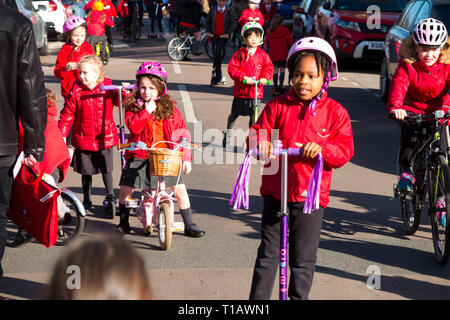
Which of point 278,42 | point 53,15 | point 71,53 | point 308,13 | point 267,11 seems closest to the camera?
point 71,53

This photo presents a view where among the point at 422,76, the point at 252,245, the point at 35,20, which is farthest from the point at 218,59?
the point at 252,245

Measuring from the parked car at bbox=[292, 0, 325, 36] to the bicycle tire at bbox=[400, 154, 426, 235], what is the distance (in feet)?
48.0

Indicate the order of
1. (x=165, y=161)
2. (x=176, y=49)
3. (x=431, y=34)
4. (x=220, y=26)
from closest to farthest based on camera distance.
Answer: (x=165, y=161) → (x=431, y=34) → (x=220, y=26) → (x=176, y=49)

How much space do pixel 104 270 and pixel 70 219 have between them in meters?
4.94

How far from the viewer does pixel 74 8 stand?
24578 mm

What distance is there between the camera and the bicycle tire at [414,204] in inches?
266

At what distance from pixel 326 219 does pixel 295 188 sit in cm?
308

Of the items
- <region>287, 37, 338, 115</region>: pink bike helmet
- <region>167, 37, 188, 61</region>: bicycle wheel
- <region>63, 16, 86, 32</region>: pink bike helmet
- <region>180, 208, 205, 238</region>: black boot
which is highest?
<region>287, 37, 338, 115</region>: pink bike helmet

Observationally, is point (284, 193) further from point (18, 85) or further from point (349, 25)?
point (349, 25)

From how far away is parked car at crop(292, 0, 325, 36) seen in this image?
21.7 metres

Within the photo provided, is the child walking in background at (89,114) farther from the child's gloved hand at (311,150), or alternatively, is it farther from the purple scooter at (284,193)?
the child's gloved hand at (311,150)

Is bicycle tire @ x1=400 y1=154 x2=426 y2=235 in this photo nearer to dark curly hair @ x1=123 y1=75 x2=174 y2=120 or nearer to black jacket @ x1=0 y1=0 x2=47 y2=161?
dark curly hair @ x1=123 y1=75 x2=174 y2=120

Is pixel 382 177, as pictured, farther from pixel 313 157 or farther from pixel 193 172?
pixel 313 157

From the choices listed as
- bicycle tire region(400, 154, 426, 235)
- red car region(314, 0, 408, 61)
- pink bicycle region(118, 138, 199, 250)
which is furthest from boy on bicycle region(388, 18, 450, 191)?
red car region(314, 0, 408, 61)
